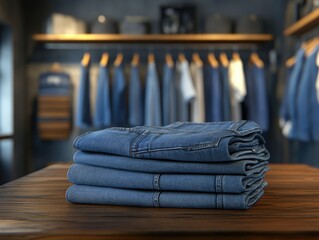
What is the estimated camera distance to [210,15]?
5.23 metres

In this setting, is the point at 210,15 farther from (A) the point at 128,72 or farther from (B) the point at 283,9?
(A) the point at 128,72

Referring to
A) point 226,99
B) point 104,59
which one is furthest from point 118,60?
point 226,99

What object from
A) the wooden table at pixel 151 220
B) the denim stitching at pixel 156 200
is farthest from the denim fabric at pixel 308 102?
the denim stitching at pixel 156 200

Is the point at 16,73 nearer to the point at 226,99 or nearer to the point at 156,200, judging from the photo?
the point at 226,99

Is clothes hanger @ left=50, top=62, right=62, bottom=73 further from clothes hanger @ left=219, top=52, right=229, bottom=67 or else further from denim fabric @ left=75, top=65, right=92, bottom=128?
clothes hanger @ left=219, top=52, right=229, bottom=67

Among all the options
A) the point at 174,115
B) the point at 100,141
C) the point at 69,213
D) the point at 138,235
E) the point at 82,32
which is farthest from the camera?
the point at 82,32

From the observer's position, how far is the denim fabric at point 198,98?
470 centimetres

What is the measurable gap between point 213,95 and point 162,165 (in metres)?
3.91

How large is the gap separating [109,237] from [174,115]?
404cm

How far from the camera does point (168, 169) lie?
2.80 feet

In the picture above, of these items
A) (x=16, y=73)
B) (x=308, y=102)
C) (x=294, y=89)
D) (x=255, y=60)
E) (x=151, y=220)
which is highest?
(x=255, y=60)

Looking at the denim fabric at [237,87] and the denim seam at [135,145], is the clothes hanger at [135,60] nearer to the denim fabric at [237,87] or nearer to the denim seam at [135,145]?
the denim fabric at [237,87]

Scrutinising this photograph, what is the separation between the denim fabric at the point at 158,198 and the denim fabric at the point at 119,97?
152 inches

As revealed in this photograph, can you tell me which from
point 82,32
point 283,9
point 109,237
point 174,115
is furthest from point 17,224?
point 283,9
